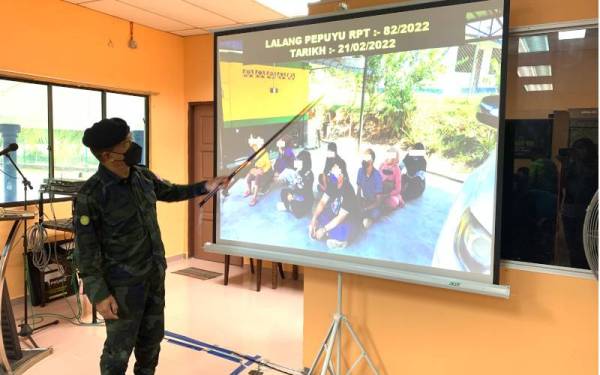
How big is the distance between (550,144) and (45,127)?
4.14m

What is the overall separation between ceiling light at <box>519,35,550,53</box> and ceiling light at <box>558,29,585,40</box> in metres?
0.06

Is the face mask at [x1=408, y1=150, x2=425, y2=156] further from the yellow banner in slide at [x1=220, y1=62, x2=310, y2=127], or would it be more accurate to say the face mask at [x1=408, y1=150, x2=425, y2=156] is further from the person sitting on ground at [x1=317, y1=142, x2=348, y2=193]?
the yellow banner in slide at [x1=220, y1=62, x2=310, y2=127]

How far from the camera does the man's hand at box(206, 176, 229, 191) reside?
257 cm

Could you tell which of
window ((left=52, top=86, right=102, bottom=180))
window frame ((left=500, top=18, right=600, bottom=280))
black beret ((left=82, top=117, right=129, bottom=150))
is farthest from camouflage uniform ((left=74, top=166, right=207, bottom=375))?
window ((left=52, top=86, right=102, bottom=180))

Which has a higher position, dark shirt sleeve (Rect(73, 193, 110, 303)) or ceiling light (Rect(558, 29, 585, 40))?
ceiling light (Rect(558, 29, 585, 40))

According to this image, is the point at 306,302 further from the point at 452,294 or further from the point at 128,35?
the point at 128,35

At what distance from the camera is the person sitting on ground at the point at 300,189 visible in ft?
8.14

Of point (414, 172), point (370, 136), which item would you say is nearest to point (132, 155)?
point (370, 136)

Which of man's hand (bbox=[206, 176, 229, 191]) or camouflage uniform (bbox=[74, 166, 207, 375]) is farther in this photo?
man's hand (bbox=[206, 176, 229, 191])

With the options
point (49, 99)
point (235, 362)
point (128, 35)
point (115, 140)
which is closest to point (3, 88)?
point (49, 99)

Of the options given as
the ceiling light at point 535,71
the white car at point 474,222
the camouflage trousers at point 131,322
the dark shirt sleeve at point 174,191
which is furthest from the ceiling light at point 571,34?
the camouflage trousers at point 131,322

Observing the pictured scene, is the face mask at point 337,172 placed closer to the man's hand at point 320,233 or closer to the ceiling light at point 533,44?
the man's hand at point 320,233

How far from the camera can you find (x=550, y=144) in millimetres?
2096

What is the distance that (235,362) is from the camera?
10.1 feet
